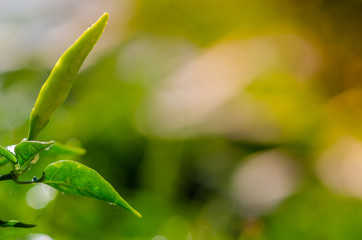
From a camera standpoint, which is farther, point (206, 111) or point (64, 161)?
point (206, 111)

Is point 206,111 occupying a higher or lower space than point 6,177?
higher

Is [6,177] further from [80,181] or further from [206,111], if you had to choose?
[206,111]

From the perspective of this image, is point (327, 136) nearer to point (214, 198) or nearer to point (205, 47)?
point (214, 198)

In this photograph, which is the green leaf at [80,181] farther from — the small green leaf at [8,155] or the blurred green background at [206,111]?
the blurred green background at [206,111]

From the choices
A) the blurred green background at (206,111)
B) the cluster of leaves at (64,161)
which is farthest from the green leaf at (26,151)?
the blurred green background at (206,111)

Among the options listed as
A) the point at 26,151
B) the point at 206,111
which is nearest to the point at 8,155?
the point at 26,151

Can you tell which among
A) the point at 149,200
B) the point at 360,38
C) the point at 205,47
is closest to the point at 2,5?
the point at 205,47
